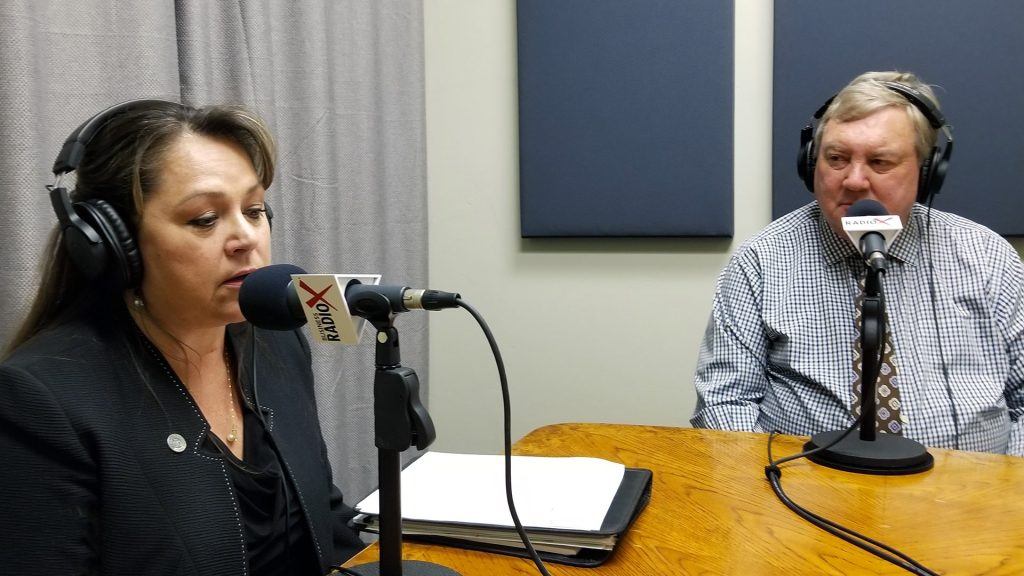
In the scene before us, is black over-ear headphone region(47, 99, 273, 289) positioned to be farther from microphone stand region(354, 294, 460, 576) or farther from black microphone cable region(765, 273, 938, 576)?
black microphone cable region(765, 273, 938, 576)

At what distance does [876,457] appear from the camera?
112 cm

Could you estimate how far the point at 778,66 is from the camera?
2186 mm

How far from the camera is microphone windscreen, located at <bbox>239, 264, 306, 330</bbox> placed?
0.71 m

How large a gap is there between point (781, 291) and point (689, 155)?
2.31 feet

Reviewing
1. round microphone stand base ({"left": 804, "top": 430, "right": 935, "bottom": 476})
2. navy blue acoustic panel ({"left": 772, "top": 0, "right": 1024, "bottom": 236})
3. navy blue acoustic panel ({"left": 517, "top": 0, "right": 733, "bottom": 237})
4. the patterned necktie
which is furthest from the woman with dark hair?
navy blue acoustic panel ({"left": 772, "top": 0, "right": 1024, "bottom": 236})

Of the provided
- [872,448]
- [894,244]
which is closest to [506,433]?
[872,448]

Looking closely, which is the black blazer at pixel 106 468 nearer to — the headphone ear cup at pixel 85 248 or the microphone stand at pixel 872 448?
the headphone ear cup at pixel 85 248

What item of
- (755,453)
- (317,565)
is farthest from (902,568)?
(317,565)

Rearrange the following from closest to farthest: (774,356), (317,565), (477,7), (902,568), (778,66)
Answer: (902,568)
(317,565)
(774,356)
(778,66)
(477,7)

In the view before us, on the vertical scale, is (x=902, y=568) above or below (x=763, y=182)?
below

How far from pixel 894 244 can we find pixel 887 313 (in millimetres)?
163

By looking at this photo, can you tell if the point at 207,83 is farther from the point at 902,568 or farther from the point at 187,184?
the point at 902,568

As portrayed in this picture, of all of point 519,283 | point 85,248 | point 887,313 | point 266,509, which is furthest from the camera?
point 519,283

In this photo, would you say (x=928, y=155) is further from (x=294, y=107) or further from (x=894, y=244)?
(x=294, y=107)
